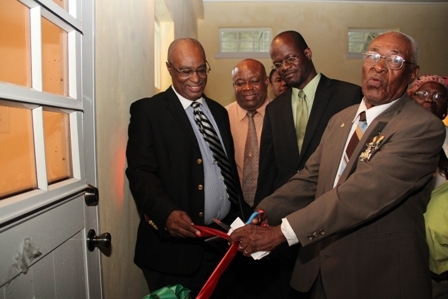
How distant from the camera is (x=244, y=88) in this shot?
3213mm

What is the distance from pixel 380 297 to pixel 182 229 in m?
0.89

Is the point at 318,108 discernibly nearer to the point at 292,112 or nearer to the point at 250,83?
the point at 292,112

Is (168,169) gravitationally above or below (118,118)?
below

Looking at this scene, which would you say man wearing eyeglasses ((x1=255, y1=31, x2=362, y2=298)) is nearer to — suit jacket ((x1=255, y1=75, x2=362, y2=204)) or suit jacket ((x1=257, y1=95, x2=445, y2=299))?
suit jacket ((x1=255, y1=75, x2=362, y2=204))

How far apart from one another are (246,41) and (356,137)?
6076mm

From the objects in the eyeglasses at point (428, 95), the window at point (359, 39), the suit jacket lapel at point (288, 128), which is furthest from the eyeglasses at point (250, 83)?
the window at point (359, 39)

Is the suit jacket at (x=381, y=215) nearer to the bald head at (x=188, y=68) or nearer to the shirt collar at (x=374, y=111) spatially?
the shirt collar at (x=374, y=111)

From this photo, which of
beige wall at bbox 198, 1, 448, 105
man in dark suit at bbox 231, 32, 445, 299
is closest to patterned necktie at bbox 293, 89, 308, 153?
man in dark suit at bbox 231, 32, 445, 299

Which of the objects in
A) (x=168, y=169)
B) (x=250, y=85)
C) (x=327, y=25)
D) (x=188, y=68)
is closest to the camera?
(x=168, y=169)

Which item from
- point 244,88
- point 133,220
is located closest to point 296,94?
point 244,88

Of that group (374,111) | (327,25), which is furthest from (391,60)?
(327,25)

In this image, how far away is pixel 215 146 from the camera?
2250 millimetres

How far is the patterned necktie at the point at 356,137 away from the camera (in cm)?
178

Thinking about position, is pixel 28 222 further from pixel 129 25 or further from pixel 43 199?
pixel 129 25
